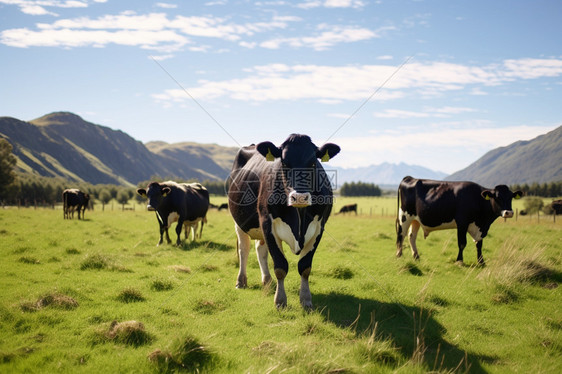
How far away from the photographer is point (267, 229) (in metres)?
7.34

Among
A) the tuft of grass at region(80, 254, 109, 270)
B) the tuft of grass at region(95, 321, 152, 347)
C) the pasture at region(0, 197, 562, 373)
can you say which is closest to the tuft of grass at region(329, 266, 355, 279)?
the pasture at region(0, 197, 562, 373)

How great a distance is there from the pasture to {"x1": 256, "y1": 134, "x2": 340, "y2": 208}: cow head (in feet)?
7.25

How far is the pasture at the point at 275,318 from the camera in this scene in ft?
16.5

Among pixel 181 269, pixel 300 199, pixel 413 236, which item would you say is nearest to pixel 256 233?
pixel 300 199

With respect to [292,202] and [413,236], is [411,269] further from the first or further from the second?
[292,202]

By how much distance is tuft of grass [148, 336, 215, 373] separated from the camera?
485cm

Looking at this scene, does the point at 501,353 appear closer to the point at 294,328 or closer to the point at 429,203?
the point at 294,328

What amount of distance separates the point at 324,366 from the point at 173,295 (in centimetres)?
482

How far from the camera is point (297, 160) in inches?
269

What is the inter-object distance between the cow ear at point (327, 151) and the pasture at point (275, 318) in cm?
282

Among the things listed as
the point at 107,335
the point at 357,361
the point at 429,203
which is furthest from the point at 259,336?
the point at 429,203

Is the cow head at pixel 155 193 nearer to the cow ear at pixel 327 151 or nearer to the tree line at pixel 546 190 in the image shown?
the cow ear at pixel 327 151

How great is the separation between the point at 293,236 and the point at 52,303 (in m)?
4.72

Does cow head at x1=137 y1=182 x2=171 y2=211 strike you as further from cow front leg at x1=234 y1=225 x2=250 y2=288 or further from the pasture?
cow front leg at x1=234 y1=225 x2=250 y2=288
